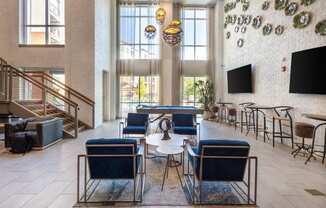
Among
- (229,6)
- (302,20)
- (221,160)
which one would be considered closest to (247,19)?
(229,6)

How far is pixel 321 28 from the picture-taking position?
199 inches

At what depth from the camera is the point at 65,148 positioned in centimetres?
587

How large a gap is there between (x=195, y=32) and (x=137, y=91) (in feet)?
14.5

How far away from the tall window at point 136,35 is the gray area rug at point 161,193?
930 centimetres

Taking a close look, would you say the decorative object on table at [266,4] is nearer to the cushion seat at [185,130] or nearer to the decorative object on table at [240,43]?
the decorative object on table at [240,43]

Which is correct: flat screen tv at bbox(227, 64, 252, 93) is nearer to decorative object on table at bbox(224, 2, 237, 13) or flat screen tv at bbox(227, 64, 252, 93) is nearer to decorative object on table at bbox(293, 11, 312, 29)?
decorative object on table at bbox(293, 11, 312, 29)

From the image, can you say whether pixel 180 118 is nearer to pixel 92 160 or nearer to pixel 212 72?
pixel 92 160

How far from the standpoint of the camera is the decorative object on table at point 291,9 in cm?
595

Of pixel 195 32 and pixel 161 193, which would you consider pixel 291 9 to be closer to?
pixel 161 193

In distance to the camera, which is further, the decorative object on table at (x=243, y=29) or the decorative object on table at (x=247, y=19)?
the decorative object on table at (x=243, y=29)

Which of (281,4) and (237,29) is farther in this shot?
(237,29)

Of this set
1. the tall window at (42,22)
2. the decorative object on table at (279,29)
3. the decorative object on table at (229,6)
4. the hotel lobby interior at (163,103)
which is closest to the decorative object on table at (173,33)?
the hotel lobby interior at (163,103)

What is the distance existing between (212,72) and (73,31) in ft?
22.6

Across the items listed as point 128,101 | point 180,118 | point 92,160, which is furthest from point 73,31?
point 92,160
